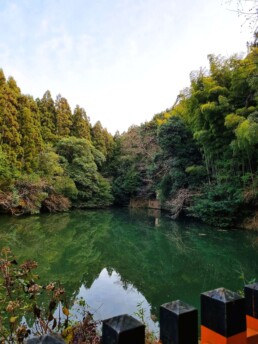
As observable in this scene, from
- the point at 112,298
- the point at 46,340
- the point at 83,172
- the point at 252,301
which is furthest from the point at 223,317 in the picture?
the point at 83,172

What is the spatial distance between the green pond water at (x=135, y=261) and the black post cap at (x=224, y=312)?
2732 mm

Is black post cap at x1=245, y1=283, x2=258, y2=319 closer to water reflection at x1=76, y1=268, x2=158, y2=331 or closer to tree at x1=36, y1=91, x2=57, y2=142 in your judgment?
water reflection at x1=76, y1=268, x2=158, y2=331

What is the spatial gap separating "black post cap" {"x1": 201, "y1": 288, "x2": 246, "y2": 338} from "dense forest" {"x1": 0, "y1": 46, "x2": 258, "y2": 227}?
12.9ft

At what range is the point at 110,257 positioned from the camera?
6.39 metres

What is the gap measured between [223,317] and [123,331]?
0.26m

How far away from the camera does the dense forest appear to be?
9.58 meters

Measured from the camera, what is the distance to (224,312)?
0.64 metres

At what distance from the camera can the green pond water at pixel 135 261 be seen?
4.06 m

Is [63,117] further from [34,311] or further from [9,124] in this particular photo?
[34,311]

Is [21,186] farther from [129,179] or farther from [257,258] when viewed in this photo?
[257,258]

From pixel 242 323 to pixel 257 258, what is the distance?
20.0 feet

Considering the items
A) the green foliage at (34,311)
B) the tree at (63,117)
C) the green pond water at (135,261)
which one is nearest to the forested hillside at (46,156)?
the tree at (63,117)

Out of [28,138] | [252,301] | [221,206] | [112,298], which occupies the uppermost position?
[28,138]

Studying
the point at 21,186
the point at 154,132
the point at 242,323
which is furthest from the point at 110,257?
the point at 154,132
